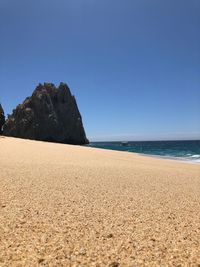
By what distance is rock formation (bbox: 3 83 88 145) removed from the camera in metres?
89.1

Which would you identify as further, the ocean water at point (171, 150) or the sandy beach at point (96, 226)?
the ocean water at point (171, 150)

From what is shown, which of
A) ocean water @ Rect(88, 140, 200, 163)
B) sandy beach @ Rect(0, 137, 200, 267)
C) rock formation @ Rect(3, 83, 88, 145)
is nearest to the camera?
sandy beach @ Rect(0, 137, 200, 267)

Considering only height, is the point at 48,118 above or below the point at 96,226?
above

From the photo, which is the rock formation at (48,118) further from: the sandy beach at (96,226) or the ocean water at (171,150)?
the sandy beach at (96,226)

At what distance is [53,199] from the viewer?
5641 mm

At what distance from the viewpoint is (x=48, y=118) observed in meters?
92.9

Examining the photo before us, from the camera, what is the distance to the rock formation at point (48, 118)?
8906cm

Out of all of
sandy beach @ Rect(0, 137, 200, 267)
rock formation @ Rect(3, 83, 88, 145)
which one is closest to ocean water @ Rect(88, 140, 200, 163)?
rock formation @ Rect(3, 83, 88, 145)

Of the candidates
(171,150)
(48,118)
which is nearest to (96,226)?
(171,150)

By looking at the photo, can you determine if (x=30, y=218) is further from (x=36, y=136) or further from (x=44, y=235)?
(x=36, y=136)

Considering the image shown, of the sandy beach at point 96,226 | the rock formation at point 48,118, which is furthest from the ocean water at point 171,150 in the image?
the sandy beach at point 96,226

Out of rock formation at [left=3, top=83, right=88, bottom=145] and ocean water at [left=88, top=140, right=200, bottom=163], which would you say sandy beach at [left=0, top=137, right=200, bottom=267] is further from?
rock formation at [left=3, top=83, right=88, bottom=145]

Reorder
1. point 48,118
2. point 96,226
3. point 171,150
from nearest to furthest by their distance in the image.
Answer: point 96,226, point 171,150, point 48,118

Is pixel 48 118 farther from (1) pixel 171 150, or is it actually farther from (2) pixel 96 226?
(2) pixel 96 226
